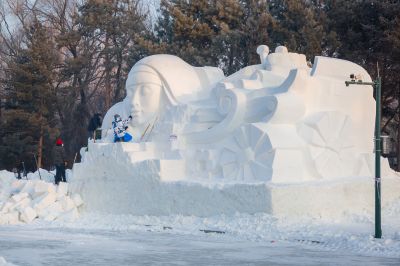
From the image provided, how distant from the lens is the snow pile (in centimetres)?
2139

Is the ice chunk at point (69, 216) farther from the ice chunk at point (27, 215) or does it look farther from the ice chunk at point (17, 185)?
the ice chunk at point (17, 185)

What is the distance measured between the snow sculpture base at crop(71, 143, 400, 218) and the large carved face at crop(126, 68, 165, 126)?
1.13 metres

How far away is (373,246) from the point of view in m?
15.0

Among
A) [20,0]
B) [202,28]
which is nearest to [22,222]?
[202,28]

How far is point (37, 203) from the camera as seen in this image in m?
21.9

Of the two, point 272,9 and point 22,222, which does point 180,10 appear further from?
point 22,222

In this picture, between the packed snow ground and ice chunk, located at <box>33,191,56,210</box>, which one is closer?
the packed snow ground

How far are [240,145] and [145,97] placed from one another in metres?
3.79

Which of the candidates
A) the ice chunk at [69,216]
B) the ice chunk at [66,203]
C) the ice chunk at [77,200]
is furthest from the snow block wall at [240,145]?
the ice chunk at [69,216]

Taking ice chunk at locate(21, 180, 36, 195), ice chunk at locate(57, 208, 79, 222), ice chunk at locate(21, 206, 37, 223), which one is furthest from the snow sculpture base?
ice chunk at locate(21, 206, 37, 223)

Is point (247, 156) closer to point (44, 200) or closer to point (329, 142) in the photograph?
point (329, 142)

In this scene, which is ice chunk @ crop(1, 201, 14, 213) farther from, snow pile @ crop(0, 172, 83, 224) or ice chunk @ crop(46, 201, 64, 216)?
ice chunk @ crop(46, 201, 64, 216)

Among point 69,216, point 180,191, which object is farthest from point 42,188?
point 180,191

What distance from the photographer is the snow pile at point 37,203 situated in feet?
70.2
